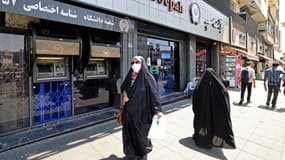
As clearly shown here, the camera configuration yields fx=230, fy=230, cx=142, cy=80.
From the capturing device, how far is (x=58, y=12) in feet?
15.9

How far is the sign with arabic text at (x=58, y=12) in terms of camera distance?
4051 mm

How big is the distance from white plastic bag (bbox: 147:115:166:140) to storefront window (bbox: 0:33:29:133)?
3.35m

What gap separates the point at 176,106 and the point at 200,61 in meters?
7.15

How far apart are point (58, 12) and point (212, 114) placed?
3843 mm

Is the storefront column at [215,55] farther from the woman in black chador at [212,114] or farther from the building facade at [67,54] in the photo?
the woman in black chador at [212,114]

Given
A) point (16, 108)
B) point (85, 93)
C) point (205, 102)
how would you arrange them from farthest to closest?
point (85, 93) < point (16, 108) < point (205, 102)

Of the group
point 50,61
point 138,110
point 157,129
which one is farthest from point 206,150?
point 50,61

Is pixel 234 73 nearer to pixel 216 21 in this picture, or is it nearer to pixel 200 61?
pixel 200 61

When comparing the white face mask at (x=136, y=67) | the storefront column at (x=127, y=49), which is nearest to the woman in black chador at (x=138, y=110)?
the white face mask at (x=136, y=67)

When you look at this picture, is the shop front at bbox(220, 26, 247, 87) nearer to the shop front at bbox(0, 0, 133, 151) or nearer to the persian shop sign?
the persian shop sign

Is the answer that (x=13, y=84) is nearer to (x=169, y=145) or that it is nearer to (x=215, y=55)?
(x=169, y=145)

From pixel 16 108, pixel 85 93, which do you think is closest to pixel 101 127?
pixel 85 93

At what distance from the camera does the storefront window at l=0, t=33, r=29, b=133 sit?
16.5ft

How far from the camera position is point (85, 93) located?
7000 millimetres
